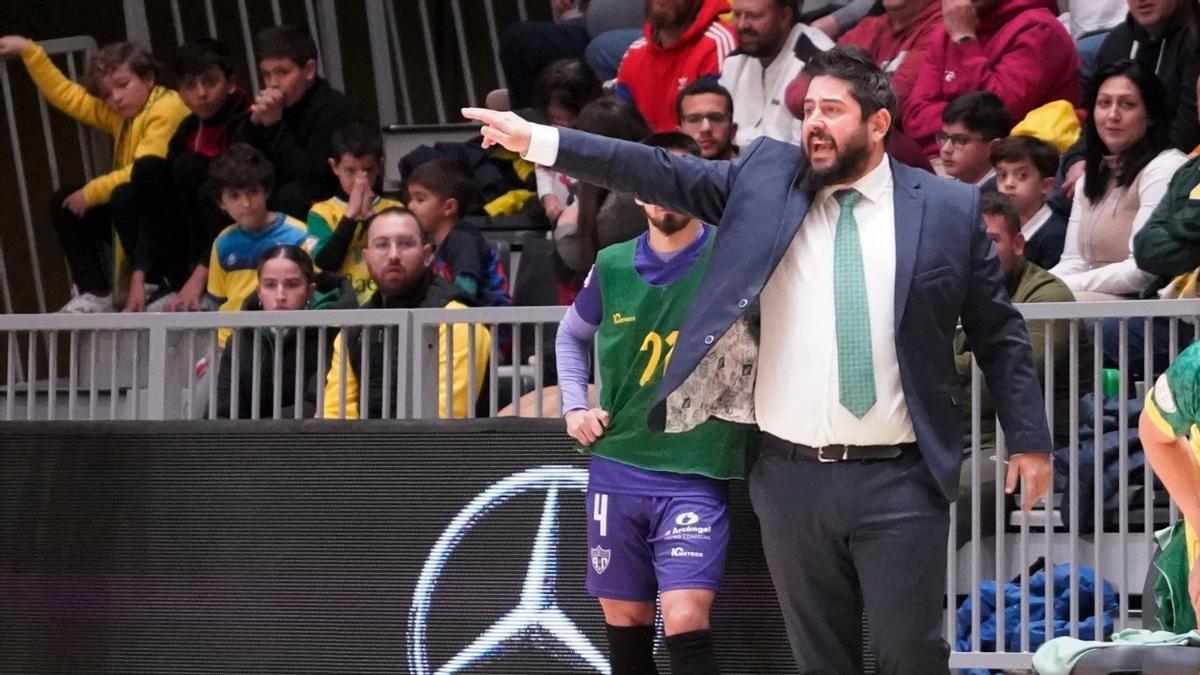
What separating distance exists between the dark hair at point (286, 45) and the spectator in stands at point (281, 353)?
8.78 ft

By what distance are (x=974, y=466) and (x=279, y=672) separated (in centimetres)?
238

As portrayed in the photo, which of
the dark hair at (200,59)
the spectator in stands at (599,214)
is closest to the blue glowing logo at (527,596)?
the spectator in stands at (599,214)

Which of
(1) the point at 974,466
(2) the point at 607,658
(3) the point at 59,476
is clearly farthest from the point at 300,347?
(1) the point at 974,466

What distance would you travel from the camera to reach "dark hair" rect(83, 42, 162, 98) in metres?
10.4

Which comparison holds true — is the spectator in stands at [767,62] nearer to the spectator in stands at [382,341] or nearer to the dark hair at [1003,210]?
the dark hair at [1003,210]

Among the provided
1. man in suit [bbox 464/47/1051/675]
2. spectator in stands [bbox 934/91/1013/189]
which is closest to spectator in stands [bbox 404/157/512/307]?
spectator in stands [bbox 934/91/1013/189]

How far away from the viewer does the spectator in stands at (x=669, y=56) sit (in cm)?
927

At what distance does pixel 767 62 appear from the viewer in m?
8.85

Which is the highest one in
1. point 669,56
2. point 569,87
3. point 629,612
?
point 669,56

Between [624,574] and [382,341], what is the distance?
Result: 162 cm

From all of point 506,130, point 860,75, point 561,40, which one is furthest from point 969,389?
point 561,40

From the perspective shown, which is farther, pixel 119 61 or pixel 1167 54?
pixel 119 61

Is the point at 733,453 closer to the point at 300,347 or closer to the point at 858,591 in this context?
the point at 858,591

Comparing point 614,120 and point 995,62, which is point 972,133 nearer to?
point 995,62
